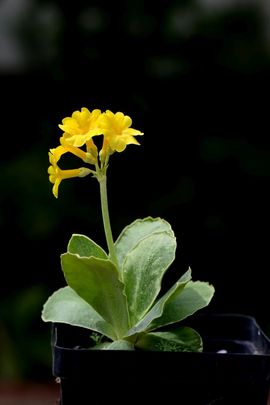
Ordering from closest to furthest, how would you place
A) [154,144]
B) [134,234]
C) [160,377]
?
1. [160,377]
2. [134,234]
3. [154,144]

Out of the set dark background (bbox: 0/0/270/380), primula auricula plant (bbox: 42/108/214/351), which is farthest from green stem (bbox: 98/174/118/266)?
dark background (bbox: 0/0/270/380)

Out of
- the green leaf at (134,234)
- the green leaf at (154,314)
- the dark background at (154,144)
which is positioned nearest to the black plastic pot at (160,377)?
the green leaf at (154,314)

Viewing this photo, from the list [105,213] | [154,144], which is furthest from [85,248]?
[154,144]

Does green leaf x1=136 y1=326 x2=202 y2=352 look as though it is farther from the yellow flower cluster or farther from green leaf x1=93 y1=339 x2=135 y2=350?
the yellow flower cluster

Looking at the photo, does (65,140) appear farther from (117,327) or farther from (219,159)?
(219,159)

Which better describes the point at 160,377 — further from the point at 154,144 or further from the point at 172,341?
the point at 154,144

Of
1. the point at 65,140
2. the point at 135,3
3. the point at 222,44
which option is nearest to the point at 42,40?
the point at 135,3

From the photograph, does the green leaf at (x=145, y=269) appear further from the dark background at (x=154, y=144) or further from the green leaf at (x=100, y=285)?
the dark background at (x=154, y=144)
